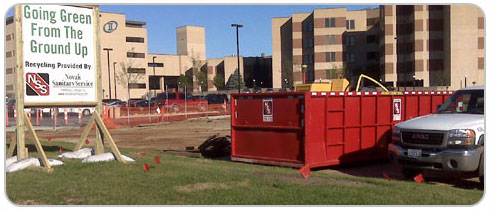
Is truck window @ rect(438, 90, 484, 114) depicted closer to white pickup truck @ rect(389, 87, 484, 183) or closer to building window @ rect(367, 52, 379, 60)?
white pickup truck @ rect(389, 87, 484, 183)

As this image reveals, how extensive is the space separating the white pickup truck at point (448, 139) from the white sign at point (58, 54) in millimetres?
6552

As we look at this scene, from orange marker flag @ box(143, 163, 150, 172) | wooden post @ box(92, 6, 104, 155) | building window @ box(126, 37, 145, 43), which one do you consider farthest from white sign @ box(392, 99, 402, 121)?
building window @ box(126, 37, 145, 43)

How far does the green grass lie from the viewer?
22.8 ft

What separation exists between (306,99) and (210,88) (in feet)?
298

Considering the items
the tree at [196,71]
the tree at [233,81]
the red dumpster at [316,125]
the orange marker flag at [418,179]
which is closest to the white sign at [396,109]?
the red dumpster at [316,125]

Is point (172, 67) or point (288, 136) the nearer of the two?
point (288, 136)

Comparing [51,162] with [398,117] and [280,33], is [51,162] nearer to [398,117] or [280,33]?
[398,117]

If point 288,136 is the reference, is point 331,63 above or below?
above

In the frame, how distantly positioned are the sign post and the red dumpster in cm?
336

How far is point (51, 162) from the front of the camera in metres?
9.84

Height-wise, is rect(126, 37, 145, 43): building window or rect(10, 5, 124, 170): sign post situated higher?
rect(126, 37, 145, 43): building window

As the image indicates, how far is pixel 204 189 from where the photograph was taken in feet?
25.1

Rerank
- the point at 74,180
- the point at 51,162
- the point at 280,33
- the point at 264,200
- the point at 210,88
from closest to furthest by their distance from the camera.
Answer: the point at 264,200 < the point at 74,180 < the point at 51,162 < the point at 280,33 < the point at 210,88

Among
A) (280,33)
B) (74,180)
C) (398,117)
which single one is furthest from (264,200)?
(280,33)
